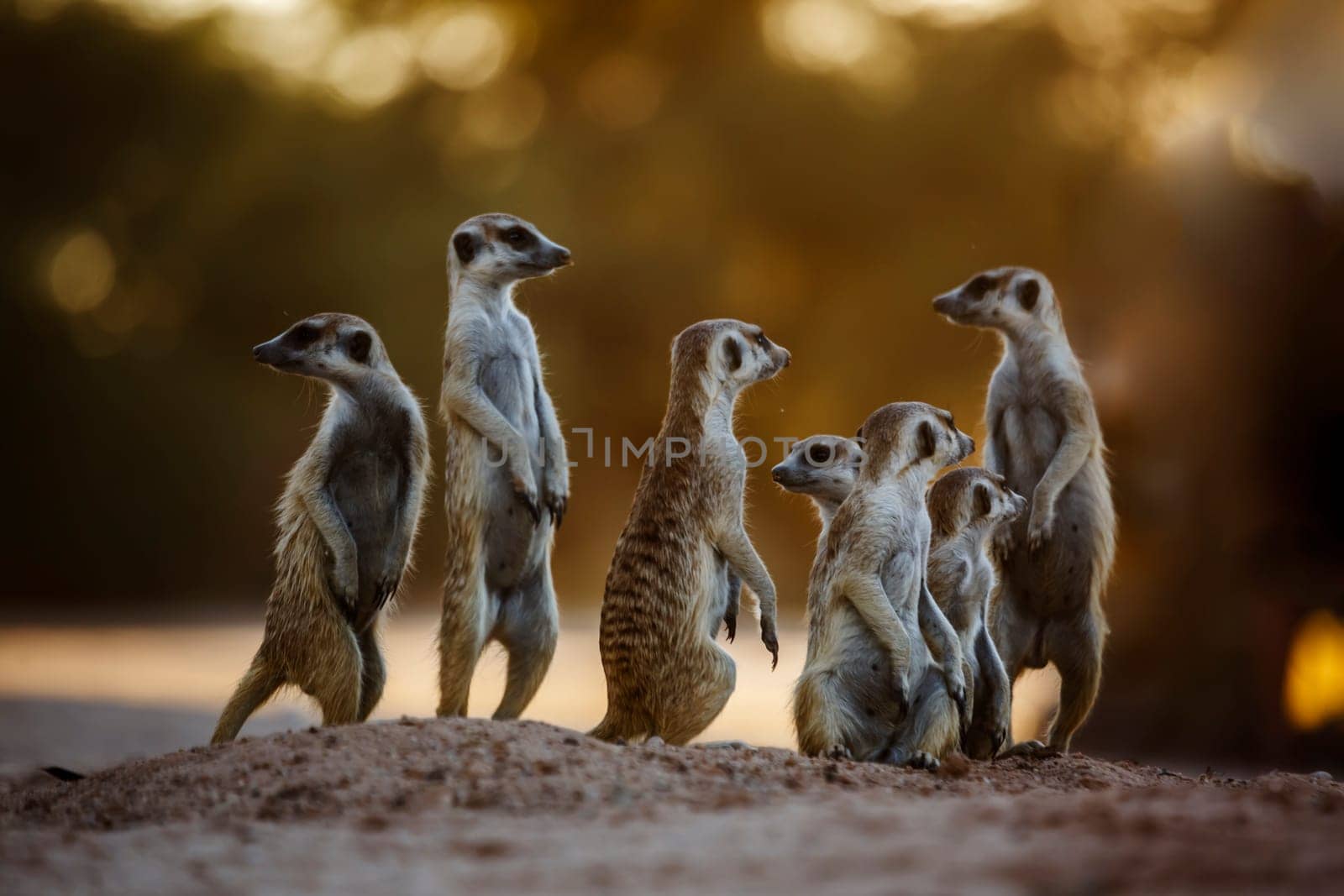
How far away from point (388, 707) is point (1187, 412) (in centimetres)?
517

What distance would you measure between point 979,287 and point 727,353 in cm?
122

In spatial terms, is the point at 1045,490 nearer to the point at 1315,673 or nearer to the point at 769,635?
the point at 769,635

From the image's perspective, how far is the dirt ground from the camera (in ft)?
6.38

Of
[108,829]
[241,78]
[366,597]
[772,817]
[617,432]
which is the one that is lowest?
[108,829]

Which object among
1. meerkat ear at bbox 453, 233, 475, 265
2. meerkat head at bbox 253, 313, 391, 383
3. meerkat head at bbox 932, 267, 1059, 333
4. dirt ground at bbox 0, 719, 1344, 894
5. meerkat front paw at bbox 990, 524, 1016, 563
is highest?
meerkat head at bbox 932, 267, 1059, 333

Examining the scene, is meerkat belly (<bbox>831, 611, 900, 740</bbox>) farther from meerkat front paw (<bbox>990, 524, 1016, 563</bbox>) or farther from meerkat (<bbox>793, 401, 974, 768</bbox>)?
meerkat front paw (<bbox>990, 524, 1016, 563</bbox>)

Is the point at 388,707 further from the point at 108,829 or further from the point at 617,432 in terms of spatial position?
the point at 108,829

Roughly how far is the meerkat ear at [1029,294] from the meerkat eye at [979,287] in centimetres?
10

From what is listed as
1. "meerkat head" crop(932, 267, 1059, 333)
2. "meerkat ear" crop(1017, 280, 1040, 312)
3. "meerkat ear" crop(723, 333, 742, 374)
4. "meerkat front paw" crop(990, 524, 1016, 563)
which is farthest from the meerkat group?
"meerkat ear" crop(1017, 280, 1040, 312)

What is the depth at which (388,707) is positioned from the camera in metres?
8.08

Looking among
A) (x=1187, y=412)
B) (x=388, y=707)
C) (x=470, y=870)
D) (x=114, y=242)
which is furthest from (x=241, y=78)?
(x=470, y=870)

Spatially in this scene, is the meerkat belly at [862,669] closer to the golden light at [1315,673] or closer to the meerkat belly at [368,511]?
the meerkat belly at [368,511]

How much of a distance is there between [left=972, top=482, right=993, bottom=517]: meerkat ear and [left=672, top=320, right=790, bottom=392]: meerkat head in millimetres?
687

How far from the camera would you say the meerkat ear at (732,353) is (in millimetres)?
3918
